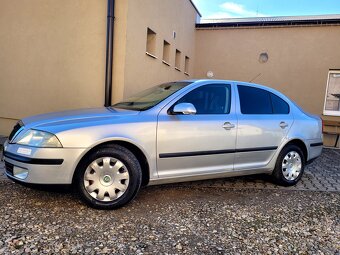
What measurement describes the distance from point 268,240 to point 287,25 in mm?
11477

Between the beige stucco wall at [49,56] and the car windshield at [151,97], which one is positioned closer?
the car windshield at [151,97]

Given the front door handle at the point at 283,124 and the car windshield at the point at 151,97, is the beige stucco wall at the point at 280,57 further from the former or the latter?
the car windshield at the point at 151,97

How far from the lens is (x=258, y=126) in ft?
14.5

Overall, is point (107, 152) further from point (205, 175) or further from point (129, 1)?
point (129, 1)

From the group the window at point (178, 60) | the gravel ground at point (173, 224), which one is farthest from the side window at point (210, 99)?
the window at point (178, 60)

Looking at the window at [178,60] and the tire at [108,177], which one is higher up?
the window at [178,60]

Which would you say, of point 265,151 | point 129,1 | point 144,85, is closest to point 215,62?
point 144,85

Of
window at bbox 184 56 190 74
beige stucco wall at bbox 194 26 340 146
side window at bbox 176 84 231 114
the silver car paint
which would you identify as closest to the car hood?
the silver car paint

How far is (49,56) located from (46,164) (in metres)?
4.81

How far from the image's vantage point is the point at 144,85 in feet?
25.8

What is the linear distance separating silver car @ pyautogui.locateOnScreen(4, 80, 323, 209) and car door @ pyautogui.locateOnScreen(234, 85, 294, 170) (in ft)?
0.05

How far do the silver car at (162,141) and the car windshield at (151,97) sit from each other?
20 millimetres

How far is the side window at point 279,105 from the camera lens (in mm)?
4773

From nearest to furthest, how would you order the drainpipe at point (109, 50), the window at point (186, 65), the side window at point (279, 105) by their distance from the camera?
1. the side window at point (279, 105)
2. the drainpipe at point (109, 50)
3. the window at point (186, 65)
